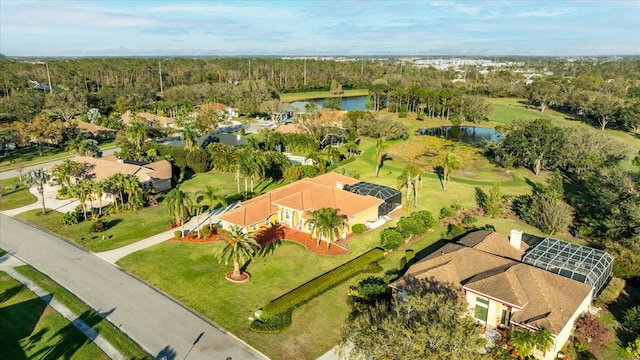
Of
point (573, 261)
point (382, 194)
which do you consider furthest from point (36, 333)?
point (573, 261)

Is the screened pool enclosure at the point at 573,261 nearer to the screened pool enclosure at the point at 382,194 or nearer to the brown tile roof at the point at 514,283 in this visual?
the brown tile roof at the point at 514,283

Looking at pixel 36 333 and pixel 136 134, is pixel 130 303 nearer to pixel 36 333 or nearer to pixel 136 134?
pixel 36 333

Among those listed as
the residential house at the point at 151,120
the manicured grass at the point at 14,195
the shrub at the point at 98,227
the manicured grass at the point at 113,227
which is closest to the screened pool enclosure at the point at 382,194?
the manicured grass at the point at 113,227

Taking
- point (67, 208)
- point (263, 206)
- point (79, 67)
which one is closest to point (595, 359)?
point (263, 206)

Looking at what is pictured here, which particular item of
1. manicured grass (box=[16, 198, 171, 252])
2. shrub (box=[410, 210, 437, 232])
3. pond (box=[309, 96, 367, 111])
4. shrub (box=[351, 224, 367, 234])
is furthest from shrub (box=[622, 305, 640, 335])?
pond (box=[309, 96, 367, 111])

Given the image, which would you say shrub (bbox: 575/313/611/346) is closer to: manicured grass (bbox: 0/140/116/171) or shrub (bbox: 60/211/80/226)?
shrub (bbox: 60/211/80/226)

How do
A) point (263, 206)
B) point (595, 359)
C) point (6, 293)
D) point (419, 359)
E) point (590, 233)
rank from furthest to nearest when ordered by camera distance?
1. point (263, 206)
2. point (590, 233)
3. point (6, 293)
4. point (595, 359)
5. point (419, 359)

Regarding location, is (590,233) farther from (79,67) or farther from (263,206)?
(79,67)
